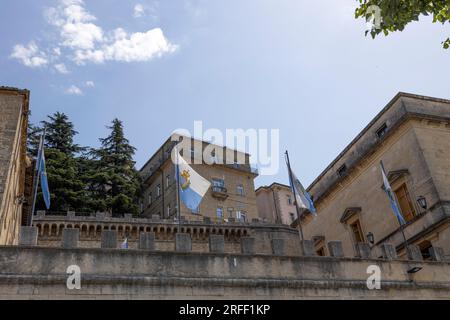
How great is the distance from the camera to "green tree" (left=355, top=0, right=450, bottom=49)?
991cm

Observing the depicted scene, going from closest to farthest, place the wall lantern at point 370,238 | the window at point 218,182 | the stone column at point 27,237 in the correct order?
1. the stone column at point 27,237
2. the wall lantern at point 370,238
3. the window at point 218,182

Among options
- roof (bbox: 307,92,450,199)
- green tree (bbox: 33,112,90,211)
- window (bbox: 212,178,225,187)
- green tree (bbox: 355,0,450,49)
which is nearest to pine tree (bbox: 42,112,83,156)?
green tree (bbox: 33,112,90,211)

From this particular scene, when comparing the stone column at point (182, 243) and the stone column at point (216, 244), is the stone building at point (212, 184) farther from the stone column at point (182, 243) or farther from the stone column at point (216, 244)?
the stone column at point (182, 243)

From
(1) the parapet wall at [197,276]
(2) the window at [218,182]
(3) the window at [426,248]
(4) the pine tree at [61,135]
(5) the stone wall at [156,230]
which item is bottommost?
(1) the parapet wall at [197,276]

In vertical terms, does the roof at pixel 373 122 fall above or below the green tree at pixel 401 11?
above

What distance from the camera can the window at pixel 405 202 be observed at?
20.0m

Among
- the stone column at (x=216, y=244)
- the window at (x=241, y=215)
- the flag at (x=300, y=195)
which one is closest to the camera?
the stone column at (x=216, y=244)

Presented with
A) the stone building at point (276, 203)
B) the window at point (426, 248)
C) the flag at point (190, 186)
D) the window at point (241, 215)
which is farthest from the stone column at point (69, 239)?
the stone building at point (276, 203)

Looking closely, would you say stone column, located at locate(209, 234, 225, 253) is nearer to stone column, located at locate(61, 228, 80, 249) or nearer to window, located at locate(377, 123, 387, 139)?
stone column, located at locate(61, 228, 80, 249)

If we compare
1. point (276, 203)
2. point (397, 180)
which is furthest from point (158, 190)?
point (397, 180)

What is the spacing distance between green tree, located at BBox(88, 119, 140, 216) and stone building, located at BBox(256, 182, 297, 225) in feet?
45.9

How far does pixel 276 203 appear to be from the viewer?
49844 mm

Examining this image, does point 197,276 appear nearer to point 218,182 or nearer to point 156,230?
point 156,230

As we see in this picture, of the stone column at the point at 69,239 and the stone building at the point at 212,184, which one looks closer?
the stone column at the point at 69,239
